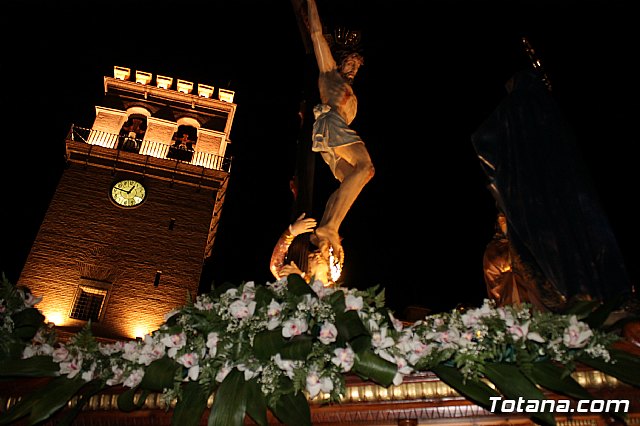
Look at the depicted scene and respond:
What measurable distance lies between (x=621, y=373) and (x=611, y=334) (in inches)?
8.9

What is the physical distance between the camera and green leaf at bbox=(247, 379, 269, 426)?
3326 mm

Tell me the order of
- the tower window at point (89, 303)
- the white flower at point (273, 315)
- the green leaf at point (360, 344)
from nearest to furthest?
the green leaf at point (360, 344) < the white flower at point (273, 315) < the tower window at point (89, 303)

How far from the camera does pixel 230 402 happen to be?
3.41 metres

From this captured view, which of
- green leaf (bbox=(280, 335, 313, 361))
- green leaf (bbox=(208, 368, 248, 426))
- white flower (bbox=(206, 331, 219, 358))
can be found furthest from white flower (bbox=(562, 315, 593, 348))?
white flower (bbox=(206, 331, 219, 358))

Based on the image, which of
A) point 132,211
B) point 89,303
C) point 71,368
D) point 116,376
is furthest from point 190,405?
point 132,211

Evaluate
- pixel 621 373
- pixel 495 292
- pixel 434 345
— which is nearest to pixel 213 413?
pixel 434 345

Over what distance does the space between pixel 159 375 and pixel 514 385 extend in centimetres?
198

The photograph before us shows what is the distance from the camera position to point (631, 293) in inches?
159

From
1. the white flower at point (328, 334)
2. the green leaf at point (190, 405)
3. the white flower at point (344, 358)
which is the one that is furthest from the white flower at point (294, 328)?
the green leaf at point (190, 405)

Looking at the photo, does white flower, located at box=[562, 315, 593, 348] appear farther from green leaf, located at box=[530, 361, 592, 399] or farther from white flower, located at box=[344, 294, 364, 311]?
white flower, located at box=[344, 294, 364, 311]

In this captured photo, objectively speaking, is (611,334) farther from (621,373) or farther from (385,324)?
(385,324)

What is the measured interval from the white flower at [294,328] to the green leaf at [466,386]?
2.48 ft

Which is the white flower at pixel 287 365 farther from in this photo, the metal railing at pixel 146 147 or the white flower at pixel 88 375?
the metal railing at pixel 146 147

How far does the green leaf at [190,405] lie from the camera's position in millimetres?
3477
